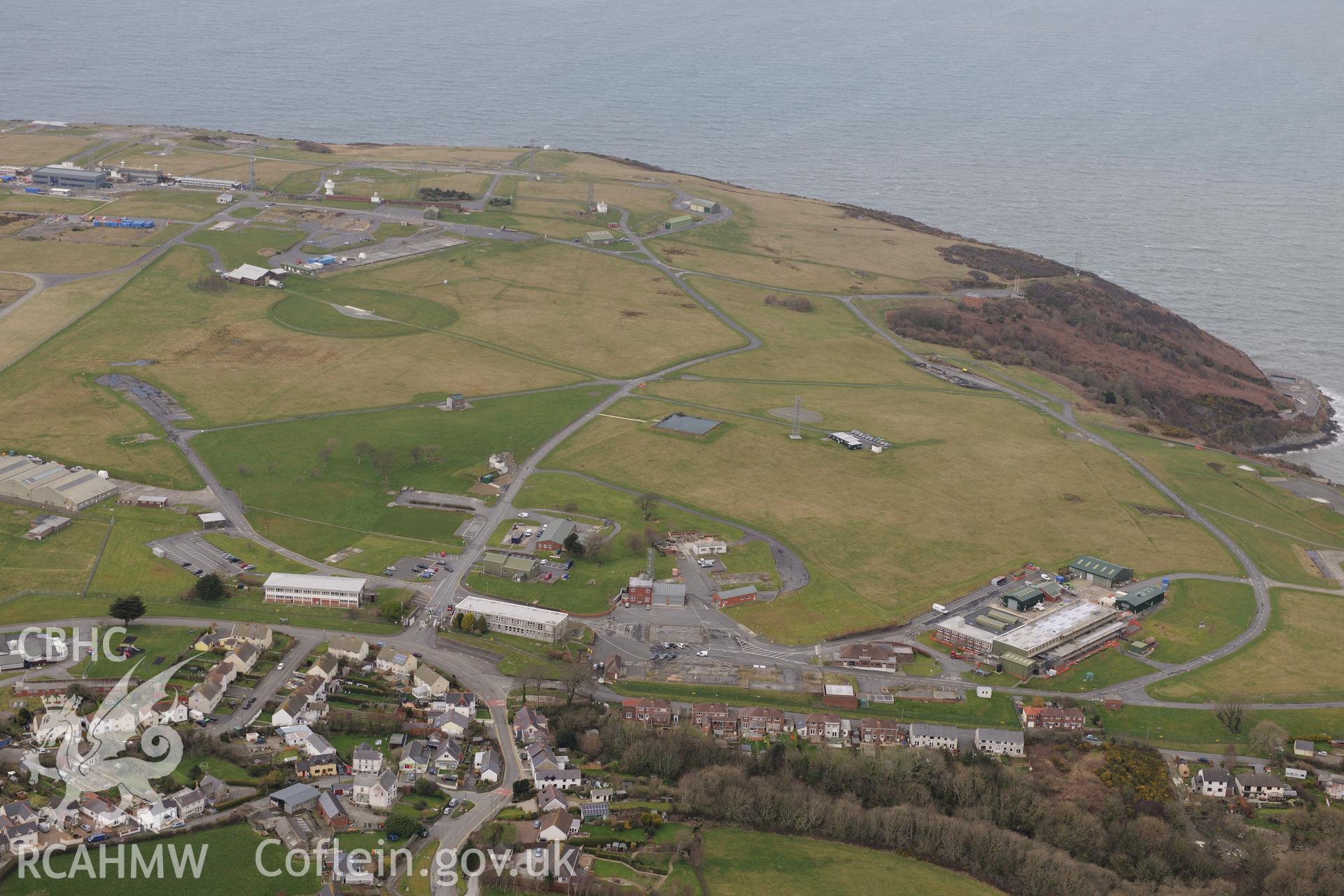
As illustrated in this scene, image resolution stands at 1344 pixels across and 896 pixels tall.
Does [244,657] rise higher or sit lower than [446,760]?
higher

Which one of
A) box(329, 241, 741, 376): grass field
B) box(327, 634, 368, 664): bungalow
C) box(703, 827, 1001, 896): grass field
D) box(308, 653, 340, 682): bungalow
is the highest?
box(329, 241, 741, 376): grass field

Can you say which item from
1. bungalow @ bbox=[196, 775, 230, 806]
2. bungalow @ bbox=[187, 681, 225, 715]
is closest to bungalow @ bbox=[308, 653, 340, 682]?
bungalow @ bbox=[187, 681, 225, 715]

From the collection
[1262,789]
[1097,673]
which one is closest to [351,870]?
[1262,789]

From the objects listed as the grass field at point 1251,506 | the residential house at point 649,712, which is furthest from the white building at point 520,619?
the grass field at point 1251,506

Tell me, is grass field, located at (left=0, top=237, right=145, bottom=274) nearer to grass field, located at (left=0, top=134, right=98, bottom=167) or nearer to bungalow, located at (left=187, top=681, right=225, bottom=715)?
grass field, located at (left=0, top=134, right=98, bottom=167)

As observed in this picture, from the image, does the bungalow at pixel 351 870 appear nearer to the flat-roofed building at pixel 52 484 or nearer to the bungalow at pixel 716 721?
the bungalow at pixel 716 721

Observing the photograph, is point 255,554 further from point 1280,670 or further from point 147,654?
point 1280,670
